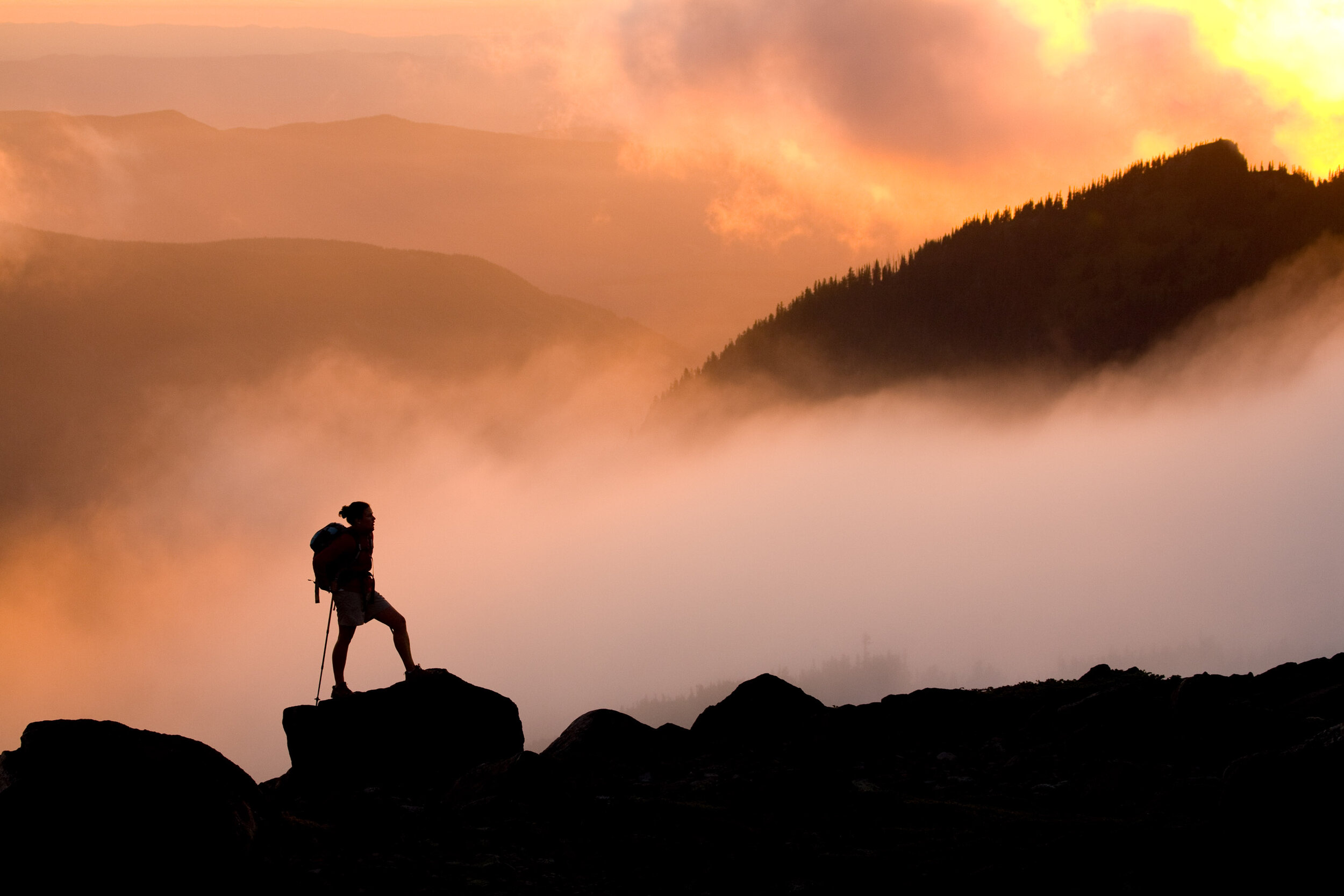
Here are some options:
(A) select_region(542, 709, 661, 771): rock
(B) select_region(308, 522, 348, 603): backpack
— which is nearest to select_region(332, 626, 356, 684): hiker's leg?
(B) select_region(308, 522, 348, 603): backpack

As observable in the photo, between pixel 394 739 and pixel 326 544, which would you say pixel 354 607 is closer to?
pixel 326 544

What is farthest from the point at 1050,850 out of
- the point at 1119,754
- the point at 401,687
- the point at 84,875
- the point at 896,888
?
the point at 401,687

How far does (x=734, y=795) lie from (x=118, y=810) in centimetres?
648

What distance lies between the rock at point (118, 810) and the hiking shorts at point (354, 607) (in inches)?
243

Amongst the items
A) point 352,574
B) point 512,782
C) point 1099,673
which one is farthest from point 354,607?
point 1099,673

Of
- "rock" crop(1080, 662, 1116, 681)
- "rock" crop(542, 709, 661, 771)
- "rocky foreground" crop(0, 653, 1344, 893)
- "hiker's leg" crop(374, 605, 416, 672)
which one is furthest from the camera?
"rock" crop(1080, 662, 1116, 681)

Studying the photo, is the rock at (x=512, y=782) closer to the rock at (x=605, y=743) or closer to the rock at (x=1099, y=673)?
the rock at (x=605, y=743)

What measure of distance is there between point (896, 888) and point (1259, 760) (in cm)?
293

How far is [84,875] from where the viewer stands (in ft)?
27.3

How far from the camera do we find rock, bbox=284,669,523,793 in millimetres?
14445

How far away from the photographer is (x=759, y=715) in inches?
643

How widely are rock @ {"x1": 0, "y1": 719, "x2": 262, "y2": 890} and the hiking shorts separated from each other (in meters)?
6.17

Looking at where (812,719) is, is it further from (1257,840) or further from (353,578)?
(1257,840)

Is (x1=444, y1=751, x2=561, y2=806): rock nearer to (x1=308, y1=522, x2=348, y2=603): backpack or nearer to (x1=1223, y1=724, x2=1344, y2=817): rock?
(x1=308, y1=522, x2=348, y2=603): backpack
